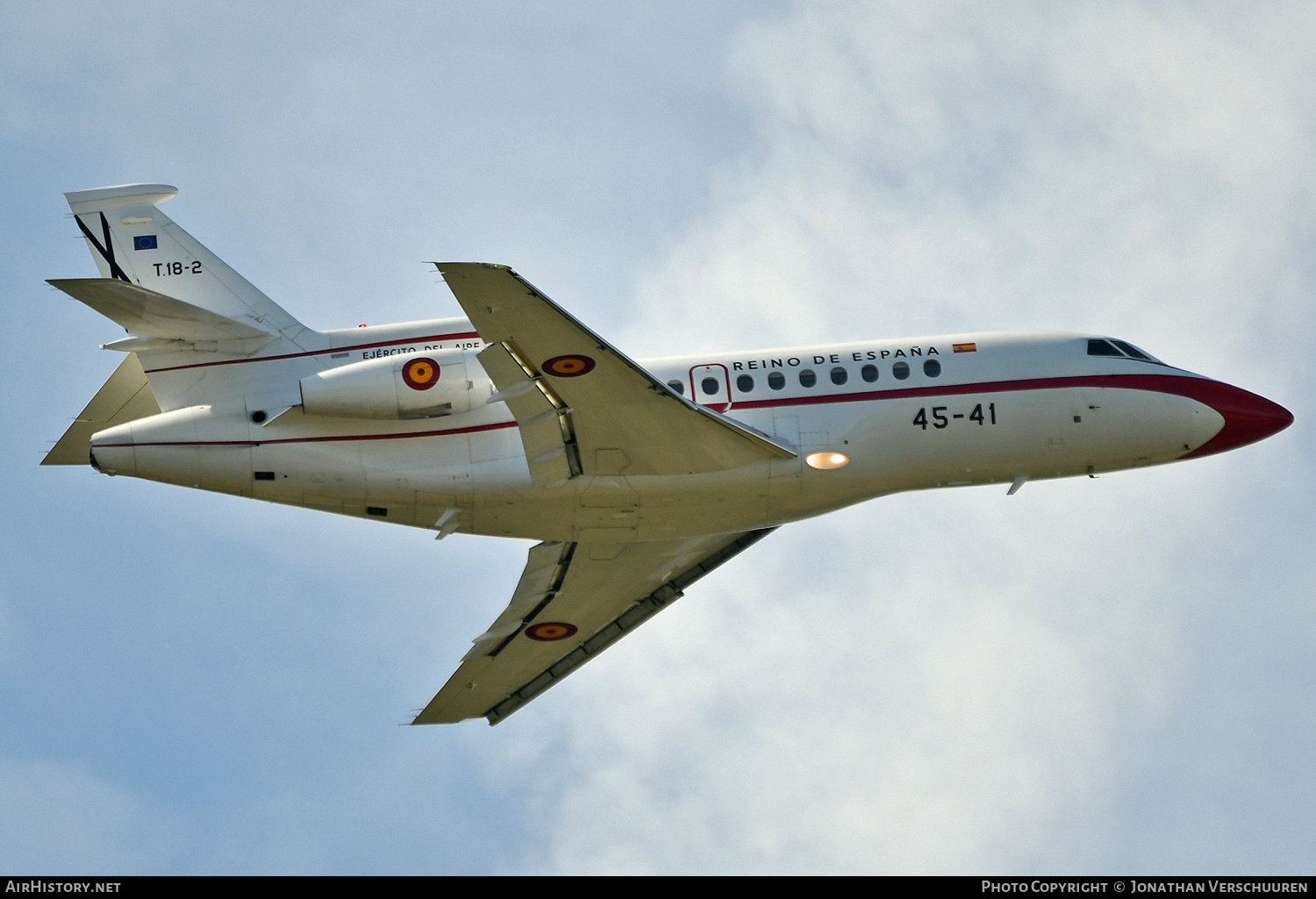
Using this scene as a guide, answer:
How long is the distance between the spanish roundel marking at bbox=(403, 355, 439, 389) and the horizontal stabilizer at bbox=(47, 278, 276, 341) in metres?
3.17

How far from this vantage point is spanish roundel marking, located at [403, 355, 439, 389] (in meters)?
26.7

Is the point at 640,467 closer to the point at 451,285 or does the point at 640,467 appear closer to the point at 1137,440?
the point at 451,285

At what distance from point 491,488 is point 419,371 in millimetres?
2395

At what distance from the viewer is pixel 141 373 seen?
2811cm

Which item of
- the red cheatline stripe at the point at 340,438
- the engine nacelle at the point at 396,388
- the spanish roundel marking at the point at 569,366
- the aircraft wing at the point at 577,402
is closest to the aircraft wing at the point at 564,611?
the aircraft wing at the point at 577,402

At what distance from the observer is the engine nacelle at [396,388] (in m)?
26.4

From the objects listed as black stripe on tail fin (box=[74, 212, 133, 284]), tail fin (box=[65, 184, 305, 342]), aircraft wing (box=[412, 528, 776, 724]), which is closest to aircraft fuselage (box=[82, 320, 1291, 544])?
tail fin (box=[65, 184, 305, 342])

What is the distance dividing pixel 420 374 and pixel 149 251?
670 centimetres

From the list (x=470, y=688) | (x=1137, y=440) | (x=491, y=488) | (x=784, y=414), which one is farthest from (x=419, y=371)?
(x=1137, y=440)

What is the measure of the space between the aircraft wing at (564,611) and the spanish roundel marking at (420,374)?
206 inches

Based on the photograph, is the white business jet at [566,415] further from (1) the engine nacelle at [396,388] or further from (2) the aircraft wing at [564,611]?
(2) the aircraft wing at [564,611]

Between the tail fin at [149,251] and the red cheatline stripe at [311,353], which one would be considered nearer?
the red cheatline stripe at [311,353]

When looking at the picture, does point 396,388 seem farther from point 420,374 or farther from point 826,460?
point 826,460

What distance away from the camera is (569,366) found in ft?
82.6
